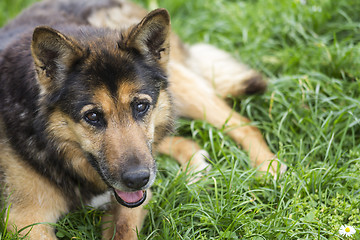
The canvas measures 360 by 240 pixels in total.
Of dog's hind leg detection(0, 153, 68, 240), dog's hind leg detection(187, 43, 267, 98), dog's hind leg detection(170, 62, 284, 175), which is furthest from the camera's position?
dog's hind leg detection(187, 43, 267, 98)

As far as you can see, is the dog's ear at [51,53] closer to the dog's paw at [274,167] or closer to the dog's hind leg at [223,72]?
the dog's paw at [274,167]

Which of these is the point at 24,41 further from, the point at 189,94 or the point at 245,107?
the point at 245,107

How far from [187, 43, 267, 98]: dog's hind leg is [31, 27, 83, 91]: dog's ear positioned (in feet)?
7.81

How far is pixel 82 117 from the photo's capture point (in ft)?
9.94

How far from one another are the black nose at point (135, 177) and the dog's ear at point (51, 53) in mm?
880

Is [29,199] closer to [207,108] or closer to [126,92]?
[126,92]

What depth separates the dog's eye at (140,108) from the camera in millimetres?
3123

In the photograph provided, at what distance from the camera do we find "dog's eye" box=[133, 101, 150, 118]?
312cm

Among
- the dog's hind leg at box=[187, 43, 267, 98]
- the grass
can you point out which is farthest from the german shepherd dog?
the dog's hind leg at box=[187, 43, 267, 98]

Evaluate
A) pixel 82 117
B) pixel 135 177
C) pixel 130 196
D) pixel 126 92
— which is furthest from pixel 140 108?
pixel 130 196

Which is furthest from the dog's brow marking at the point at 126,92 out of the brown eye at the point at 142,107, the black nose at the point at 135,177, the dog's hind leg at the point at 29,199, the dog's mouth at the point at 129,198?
the dog's hind leg at the point at 29,199

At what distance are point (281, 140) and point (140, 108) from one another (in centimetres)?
186

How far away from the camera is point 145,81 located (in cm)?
320

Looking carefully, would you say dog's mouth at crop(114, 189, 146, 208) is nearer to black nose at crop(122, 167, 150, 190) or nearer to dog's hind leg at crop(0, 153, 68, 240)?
black nose at crop(122, 167, 150, 190)
